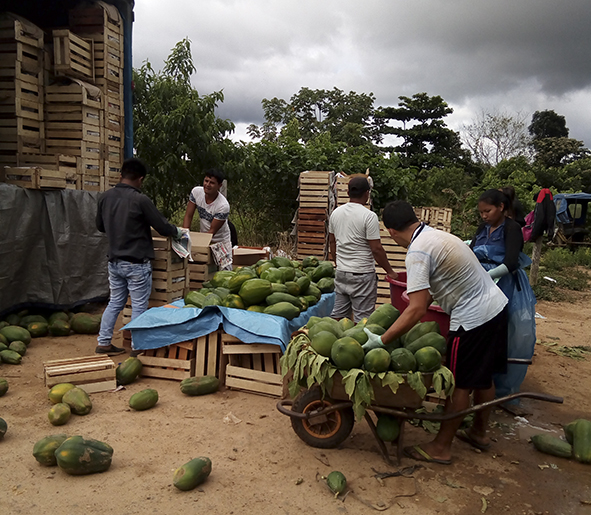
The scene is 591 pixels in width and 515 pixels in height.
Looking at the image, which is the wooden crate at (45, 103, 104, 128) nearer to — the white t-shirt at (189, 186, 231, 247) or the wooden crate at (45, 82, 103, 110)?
the wooden crate at (45, 82, 103, 110)

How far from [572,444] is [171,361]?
379cm

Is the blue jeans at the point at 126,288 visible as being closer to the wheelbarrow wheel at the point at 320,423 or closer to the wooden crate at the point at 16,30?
the wheelbarrow wheel at the point at 320,423

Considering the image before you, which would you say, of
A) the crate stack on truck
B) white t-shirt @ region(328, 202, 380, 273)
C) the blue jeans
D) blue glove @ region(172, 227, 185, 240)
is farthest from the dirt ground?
the crate stack on truck

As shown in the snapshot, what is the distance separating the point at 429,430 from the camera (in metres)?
4.09

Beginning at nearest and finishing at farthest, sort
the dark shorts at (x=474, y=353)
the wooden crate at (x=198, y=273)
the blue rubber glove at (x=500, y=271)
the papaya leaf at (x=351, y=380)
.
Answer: the papaya leaf at (x=351, y=380) < the dark shorts at (x=474, y=353) < the blue rubber glove at (x=500, y=271) < the wooden crate at (x=198, y=273)

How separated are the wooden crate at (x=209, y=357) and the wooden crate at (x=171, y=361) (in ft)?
0.26

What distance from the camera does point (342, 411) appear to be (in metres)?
3.63

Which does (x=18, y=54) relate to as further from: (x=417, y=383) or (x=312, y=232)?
(x=312, y=232)

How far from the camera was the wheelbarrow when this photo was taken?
130 inches

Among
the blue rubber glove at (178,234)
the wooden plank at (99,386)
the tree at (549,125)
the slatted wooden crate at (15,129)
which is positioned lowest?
the wooden plank at (99,386)

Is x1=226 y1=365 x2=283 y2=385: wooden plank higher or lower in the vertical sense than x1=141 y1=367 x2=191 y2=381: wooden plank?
higher

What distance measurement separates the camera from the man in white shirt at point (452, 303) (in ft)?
10.5

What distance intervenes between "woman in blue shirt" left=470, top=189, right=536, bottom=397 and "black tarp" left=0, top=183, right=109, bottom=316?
18.6 feet

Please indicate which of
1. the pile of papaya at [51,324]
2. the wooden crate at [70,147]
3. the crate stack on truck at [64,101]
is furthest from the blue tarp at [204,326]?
the wooden crate at [70,147]
